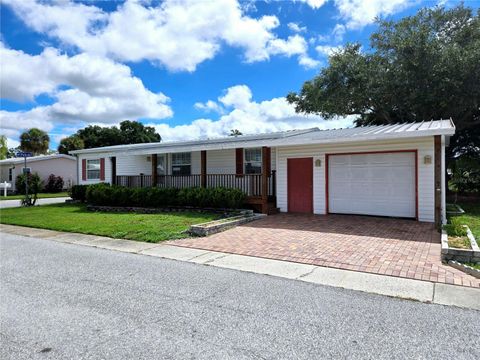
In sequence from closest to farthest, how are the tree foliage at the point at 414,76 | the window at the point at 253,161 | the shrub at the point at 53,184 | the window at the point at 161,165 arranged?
1. the window at the point at 253,161
2. the tree foliage at the point at 414,76
3. the window at the point at 161,165
4. the shrub at the point at 53,184

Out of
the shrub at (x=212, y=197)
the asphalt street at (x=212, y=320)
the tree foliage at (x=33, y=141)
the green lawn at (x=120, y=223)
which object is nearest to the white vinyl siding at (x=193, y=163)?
the shrub at (x=212, y=197)

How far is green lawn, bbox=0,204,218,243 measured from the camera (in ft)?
30.6

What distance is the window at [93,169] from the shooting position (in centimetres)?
2061

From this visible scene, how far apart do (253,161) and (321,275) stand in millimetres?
9281

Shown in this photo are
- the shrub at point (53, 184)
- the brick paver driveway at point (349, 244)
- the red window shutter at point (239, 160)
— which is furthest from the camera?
the shrub at point (53, 184)

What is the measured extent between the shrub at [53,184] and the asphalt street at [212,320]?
93.5ft

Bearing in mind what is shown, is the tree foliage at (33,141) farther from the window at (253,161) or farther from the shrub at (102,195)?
the window at (253,161)

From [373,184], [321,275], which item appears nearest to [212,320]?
[321,275]

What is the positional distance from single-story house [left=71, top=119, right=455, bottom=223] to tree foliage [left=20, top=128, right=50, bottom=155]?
3628cm

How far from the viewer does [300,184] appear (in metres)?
12.7

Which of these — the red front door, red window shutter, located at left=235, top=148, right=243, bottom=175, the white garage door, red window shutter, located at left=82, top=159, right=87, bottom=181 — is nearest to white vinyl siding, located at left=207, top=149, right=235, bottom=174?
red window shutter, located at left=235, top=148, right=243, bottom=175

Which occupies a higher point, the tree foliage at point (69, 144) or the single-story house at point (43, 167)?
the tree foliage at point (69, 144)

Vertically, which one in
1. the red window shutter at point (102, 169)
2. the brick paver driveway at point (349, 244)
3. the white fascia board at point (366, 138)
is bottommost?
the brick paver driveway at point (349, 244)

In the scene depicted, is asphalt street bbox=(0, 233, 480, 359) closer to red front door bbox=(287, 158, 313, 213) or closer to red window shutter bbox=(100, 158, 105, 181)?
red front door bbox=(287, 158, 313, 213)
